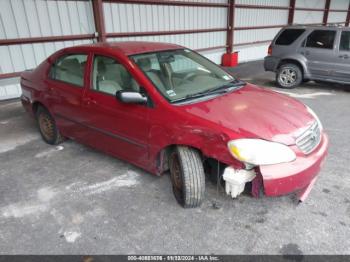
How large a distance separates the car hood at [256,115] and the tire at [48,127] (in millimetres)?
2332

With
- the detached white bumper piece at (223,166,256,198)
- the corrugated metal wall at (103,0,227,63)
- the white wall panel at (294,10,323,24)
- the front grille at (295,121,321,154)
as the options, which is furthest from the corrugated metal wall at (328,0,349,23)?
the detached white bumper piece at (223,166,256,198)

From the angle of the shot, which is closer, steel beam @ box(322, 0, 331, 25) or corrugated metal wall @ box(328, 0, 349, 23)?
steel beam @ box(322, 0, 331, 25)

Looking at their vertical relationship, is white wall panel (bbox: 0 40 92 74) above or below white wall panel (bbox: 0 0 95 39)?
below

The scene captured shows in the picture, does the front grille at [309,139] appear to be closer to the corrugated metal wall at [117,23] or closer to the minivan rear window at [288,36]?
the minivan rear window at [288,36]

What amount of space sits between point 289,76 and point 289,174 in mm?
5924

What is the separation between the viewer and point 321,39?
692 cm

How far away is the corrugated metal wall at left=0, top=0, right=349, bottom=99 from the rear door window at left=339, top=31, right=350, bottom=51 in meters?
5.00

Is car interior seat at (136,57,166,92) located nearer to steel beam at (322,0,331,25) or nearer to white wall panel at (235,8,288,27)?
white wall panel at (235,8,288,27)

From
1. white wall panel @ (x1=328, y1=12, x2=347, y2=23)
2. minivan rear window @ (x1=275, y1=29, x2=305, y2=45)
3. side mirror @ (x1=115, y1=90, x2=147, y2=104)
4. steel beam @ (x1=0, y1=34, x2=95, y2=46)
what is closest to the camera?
side mirror @ (x1=115, y1=90, x2=147, y2=104)

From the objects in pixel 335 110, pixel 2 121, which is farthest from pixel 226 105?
pixel 2 121

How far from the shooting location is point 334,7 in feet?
60.8

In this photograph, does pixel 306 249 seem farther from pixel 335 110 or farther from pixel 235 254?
pixel 335 110

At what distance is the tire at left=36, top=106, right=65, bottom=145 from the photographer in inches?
159

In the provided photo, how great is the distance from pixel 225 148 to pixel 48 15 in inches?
248
